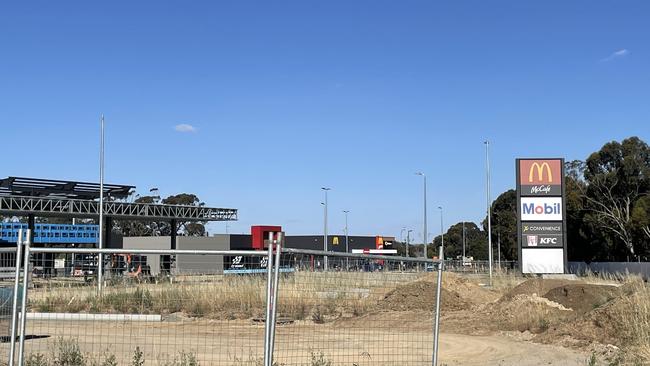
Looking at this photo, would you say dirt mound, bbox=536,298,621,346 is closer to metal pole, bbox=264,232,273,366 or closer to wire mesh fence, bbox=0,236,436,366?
wire mesh fence, bbox=0,236,436,366

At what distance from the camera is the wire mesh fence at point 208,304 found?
9555mm

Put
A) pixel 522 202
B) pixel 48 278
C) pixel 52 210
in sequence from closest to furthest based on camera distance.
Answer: pixel 48 278 < pixel 522 202 < pixel 52 210

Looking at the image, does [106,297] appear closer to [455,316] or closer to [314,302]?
[314,302]

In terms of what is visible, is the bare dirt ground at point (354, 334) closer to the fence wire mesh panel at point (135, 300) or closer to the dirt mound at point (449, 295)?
the fence wire mesh panel at point (135, 300)

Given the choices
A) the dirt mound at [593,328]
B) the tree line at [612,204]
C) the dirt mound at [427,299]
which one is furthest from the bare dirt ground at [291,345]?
the tree line at [612,204]

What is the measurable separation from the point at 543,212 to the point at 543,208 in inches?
9.2

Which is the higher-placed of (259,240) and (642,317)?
(259,240)

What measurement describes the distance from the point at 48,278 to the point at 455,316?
16859 mm

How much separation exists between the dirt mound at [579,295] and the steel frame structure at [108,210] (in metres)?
41.9

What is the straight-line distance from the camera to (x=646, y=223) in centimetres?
5978

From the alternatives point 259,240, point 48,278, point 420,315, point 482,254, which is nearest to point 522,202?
point 420,315

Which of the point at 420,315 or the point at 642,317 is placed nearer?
the point at 642,317

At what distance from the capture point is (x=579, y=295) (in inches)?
940

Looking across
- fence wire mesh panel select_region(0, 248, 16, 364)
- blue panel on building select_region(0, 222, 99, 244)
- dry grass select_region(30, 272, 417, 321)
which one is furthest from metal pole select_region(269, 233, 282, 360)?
blue panel on building select_region(0, 222, 99, 244)
